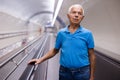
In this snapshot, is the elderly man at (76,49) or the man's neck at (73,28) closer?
the elderly man at (76,49)

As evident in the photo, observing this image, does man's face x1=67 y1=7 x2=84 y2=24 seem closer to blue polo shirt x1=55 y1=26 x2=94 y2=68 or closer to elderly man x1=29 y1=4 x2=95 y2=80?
elderly man x1=29 y1=4 x2=95 y2=80

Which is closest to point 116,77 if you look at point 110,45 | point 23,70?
point 110,45

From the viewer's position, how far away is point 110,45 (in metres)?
5.11

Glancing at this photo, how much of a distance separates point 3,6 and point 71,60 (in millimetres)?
8323

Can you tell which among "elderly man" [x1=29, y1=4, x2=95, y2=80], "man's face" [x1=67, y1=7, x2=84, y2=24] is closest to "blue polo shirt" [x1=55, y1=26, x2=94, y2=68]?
"elderly man" [x1=29, y1=4, x2=95, y2=80]

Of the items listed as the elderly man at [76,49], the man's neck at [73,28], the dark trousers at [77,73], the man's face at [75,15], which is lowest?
the dark trousers at [77,73]

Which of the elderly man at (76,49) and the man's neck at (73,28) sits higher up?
the man's neck at (73,28)

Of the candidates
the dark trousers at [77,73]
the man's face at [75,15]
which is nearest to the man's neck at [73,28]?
the man's face at [75,15]

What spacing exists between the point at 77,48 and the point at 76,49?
0.7 inches

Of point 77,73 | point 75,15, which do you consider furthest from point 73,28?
point 77,73

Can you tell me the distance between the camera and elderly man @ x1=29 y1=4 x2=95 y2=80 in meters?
2.80

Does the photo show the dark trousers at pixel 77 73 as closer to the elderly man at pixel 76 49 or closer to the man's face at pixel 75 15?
the elderly man at pixel 76 49

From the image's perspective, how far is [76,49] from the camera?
9.20 ft

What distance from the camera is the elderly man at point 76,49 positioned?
2.80m
